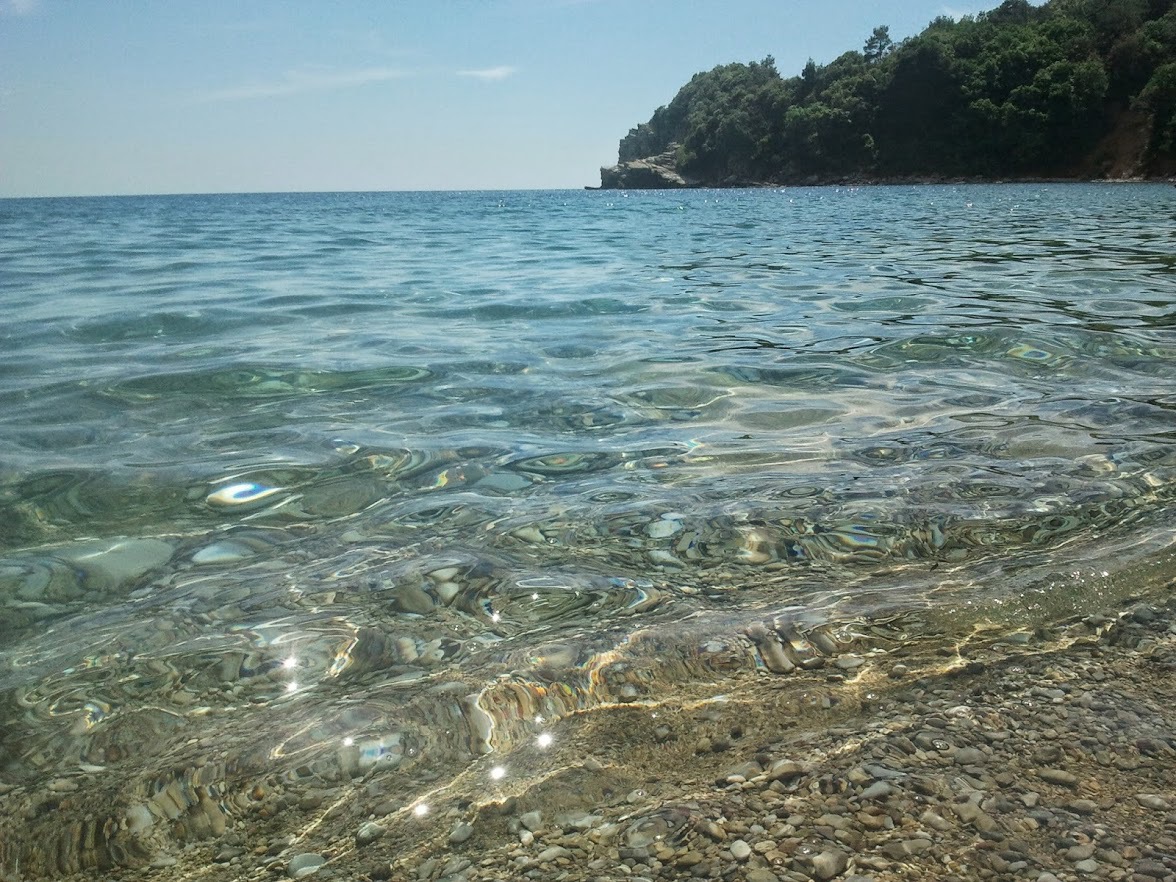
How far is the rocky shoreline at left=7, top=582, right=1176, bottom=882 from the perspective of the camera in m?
1.36

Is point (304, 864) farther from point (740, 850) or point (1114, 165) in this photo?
point (1114, 165)

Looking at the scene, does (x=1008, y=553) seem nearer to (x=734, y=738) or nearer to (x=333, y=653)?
(x=734, y=738)

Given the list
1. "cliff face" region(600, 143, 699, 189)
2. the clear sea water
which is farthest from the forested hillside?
the clear sea water

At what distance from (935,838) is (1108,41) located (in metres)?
93.0

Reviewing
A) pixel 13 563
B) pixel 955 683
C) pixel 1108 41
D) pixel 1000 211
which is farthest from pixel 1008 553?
pixel 1108 41

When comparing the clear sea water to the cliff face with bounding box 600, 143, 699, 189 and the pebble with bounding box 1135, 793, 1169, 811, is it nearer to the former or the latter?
the pebble with bounding box 1135, 793, 1169, 811

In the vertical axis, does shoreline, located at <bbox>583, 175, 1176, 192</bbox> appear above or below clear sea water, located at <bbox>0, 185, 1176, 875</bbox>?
above

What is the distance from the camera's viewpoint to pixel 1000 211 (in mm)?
25641

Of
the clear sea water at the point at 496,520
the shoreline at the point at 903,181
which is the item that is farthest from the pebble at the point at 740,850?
the shoreline at the point at 903,181

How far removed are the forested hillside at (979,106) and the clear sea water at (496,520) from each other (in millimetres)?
70968

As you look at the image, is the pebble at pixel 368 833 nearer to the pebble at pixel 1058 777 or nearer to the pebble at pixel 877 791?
the pebble at pixel 877 791

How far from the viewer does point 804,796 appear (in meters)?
1.53

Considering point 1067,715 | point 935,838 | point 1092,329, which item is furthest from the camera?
point 1092,329

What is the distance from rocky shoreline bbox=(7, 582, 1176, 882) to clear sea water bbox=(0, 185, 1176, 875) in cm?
10
